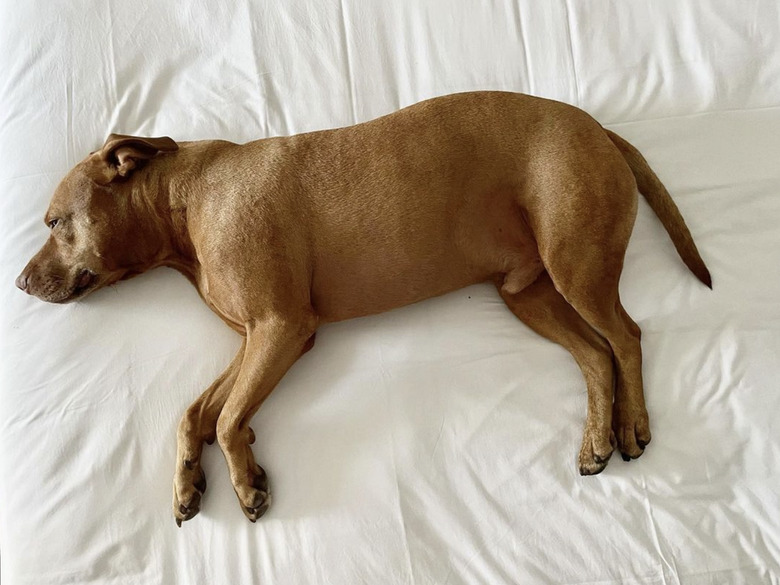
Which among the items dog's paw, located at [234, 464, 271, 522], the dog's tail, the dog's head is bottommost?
dog's paw, located at [234, 464, 271, 522]

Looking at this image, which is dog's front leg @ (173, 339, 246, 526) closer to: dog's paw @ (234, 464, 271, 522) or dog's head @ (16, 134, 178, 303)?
dog's paw @ (234, 464, 271, 522)

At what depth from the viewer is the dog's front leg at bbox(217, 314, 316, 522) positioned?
221 centimetres

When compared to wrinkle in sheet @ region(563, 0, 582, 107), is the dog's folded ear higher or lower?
higher

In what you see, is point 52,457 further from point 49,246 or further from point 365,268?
point 365,268

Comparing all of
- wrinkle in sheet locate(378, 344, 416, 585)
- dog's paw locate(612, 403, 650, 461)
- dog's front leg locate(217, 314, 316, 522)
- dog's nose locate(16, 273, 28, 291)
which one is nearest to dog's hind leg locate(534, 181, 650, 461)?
dog's paw locate(612, 403, 650, 461)

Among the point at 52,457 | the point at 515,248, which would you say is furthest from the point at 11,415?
the point at 515,248

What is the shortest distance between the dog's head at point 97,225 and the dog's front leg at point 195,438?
0.52 m

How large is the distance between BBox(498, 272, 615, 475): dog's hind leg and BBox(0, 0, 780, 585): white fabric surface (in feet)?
0.16

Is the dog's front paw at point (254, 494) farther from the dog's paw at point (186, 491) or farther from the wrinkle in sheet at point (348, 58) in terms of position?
the wrinkle in sheet at point (348, 58)

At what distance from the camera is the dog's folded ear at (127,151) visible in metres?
2.23

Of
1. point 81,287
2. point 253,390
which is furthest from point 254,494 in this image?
point 81,287

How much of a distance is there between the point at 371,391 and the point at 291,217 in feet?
2.17

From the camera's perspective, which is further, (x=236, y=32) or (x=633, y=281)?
(x=236, y=32)

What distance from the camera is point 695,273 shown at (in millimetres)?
2387
